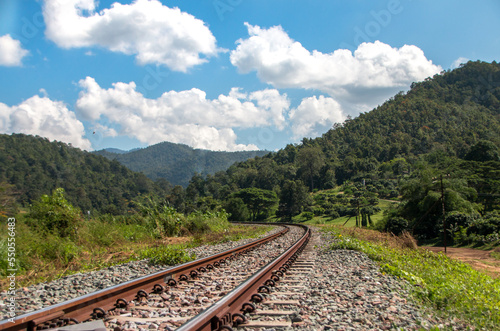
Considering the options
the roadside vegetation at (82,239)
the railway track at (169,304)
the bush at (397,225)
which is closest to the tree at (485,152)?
the bush at (397,225)


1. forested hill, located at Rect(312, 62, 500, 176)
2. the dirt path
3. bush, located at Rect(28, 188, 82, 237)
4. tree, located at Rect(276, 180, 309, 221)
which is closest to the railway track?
bush, located at Rect(28, 188, 82, 237)

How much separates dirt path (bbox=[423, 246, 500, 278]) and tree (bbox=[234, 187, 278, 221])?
49265 millimetres

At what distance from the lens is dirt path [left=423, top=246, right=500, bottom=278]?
38.7 ft

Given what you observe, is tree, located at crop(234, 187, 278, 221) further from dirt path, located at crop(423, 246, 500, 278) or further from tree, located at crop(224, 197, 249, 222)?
dirt path, located at crop(423, 246, 500, 278)

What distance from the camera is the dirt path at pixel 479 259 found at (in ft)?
38.7

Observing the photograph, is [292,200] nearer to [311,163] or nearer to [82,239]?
[311,163]

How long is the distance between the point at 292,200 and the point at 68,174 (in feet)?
214

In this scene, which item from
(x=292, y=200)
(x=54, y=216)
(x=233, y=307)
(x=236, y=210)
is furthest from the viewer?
(x=292, y=200)

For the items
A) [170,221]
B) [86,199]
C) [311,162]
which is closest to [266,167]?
[311,162]

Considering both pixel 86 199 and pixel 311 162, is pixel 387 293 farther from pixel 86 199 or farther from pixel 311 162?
pixel 311 162

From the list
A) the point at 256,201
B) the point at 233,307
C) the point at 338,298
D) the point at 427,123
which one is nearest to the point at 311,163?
the point at 256,201

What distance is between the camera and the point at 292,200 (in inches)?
2601

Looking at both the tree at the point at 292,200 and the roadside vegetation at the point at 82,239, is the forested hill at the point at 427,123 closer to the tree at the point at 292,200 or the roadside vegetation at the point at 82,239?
the tree at the point at 292,200

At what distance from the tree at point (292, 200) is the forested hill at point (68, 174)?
33.8 metres
